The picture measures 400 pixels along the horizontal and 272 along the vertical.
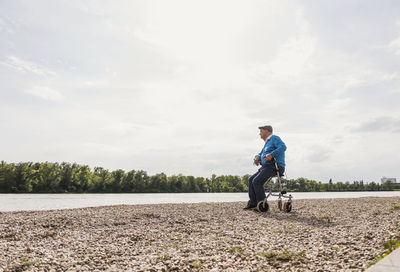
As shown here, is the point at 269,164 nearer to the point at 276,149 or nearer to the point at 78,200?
the point at 276,149

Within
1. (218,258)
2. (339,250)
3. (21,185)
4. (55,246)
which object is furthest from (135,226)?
(21,185)

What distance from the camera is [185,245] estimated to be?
5.48m

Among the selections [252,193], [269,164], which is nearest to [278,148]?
[269,164]

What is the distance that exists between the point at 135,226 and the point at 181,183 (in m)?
103

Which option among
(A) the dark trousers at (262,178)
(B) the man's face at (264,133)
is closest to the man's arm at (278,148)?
(A) the dark trousers at (262,178)

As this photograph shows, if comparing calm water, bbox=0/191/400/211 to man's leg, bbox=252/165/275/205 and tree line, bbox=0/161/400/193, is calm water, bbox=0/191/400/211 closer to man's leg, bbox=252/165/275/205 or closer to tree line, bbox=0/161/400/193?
man's leg, bbox=252/165/275/205

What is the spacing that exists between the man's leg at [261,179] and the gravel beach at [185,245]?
6.77 feet

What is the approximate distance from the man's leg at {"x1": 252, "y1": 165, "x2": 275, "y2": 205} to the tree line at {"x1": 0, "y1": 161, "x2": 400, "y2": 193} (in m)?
67.0

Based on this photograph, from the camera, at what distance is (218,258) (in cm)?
461

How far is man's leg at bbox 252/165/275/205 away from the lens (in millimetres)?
10000

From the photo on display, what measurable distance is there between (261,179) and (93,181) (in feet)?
310

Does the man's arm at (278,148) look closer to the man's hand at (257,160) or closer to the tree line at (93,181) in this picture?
the man's hand at (257,160)

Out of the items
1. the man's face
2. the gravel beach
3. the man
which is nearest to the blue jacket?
the man

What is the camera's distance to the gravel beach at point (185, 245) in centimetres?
429
